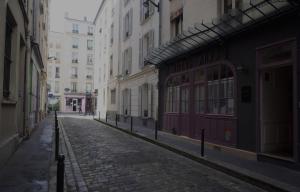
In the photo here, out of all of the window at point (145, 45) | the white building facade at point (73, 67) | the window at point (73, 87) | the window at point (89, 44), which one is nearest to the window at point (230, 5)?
the window at point (145, 45)

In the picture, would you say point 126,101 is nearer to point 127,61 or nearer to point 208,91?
point 127,61

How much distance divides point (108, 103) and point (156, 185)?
2698cm

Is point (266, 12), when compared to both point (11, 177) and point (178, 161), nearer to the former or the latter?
point (178, 161)

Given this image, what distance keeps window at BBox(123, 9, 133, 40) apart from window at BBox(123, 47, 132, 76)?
3.64ft

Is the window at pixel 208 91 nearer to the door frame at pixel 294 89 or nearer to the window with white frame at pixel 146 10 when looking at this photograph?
the door frame at pixel 294 89

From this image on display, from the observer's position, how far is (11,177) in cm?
712

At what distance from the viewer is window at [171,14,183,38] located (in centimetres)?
1652

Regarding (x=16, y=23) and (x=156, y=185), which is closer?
(x=156, y=185)

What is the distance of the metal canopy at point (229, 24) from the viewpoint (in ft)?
28.9

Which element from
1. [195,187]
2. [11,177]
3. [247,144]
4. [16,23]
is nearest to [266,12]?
[247,144]

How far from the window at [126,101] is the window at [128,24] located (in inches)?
158

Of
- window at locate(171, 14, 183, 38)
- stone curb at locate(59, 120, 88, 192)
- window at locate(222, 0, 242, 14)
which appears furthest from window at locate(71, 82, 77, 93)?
window at locate(222, 0, 242, 14)

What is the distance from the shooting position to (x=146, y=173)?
8.28m

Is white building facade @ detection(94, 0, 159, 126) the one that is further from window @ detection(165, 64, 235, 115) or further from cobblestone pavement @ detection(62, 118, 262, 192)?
cobblestone pavement @ detection(62, 118, 262, 192)
